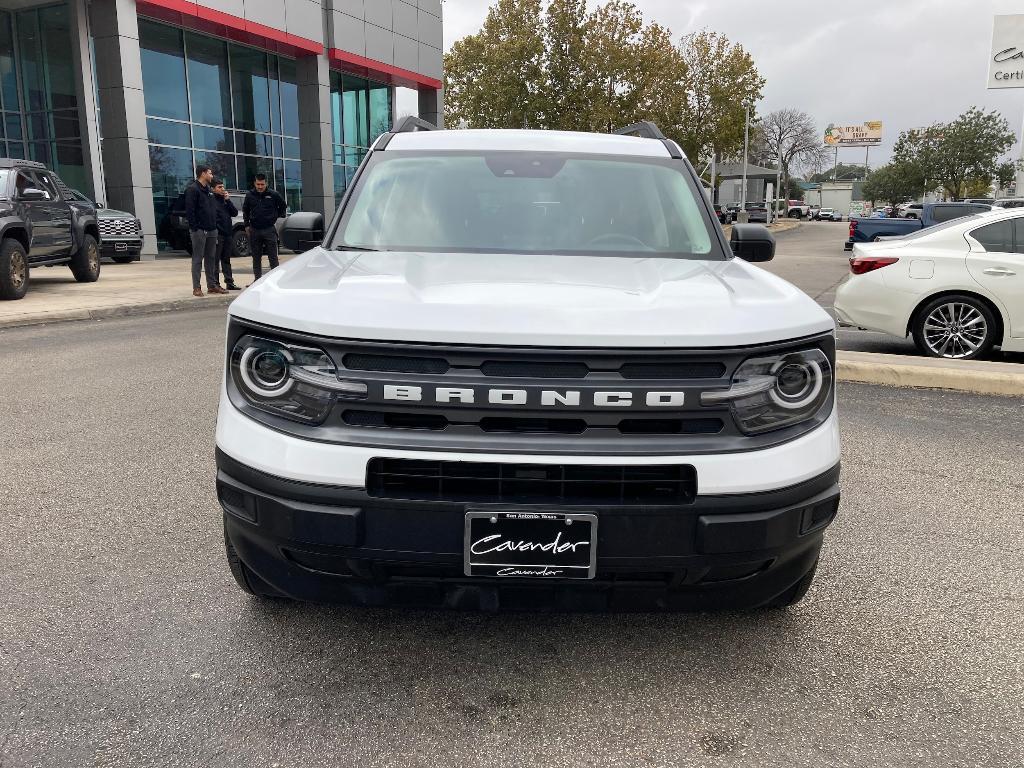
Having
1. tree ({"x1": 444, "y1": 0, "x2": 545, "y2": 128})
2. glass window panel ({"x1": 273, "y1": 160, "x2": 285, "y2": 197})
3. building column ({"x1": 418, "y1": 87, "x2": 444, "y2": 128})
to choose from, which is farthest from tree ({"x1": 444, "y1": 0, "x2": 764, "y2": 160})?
glass window panel ({"x1": 273, "y1": 160, "x2": 285, "y2": 197})

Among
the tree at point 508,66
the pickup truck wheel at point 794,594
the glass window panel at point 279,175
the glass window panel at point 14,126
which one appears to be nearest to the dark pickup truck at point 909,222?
the pickup truck wheel at point 794,594

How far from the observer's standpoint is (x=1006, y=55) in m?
32.7

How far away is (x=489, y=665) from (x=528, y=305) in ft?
3.84

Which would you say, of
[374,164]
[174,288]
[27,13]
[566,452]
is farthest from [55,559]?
[27,13]

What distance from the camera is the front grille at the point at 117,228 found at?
18.5 meters

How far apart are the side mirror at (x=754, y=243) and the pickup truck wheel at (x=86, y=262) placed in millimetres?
13244

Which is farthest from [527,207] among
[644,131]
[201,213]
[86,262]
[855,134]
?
[855,134]

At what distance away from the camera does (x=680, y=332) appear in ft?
7.23

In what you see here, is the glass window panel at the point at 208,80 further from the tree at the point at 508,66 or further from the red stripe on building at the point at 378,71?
the tree at the point at 508,66

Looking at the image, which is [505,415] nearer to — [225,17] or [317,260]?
[317,260]

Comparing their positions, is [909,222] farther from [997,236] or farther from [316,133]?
[316,133]

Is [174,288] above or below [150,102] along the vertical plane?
below

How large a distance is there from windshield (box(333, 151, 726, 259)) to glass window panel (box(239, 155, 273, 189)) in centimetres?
2334

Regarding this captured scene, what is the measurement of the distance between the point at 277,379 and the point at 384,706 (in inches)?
39.1
